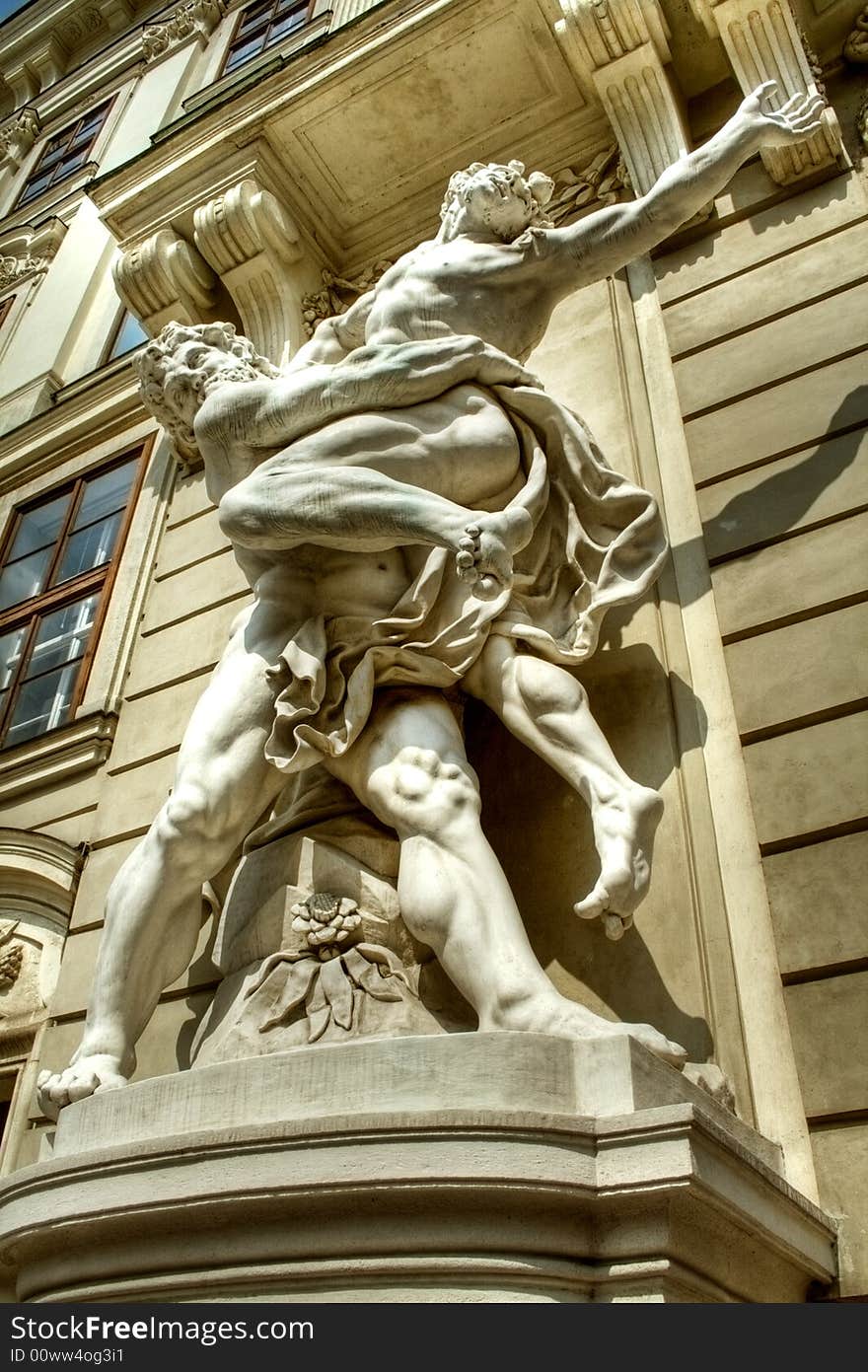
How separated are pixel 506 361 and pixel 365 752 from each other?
5.74ft

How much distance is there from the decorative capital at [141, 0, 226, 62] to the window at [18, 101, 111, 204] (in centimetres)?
108

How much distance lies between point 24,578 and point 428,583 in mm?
6151

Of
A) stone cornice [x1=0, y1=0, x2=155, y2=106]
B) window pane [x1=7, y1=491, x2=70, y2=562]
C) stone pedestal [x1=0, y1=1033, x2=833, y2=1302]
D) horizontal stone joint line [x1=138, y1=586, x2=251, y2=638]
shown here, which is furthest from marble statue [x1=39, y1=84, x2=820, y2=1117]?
stone cornice [x1=0, y1=0, x2=155, y2=106]

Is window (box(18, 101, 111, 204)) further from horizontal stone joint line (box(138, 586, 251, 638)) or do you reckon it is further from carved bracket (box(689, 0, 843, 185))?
carved bracket (box(689, 0, 843, 185))

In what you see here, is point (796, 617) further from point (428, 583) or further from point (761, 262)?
point (761, 262)

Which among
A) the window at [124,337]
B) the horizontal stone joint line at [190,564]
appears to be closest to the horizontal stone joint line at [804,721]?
the horizontal stone joint line at [190,564]

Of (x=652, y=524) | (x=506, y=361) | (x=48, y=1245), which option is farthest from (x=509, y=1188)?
(x=506, y=361)

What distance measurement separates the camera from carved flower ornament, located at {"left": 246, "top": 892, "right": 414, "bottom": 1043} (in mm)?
3447

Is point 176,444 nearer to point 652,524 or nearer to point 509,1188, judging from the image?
point 652,524

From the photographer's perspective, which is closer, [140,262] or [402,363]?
[402,363]

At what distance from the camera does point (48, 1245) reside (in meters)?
2.89

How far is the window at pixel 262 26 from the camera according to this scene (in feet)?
39.5

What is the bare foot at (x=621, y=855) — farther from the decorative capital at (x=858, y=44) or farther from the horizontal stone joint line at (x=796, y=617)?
the decorative capital at (x=858, y=44)

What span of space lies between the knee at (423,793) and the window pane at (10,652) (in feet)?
18.6
